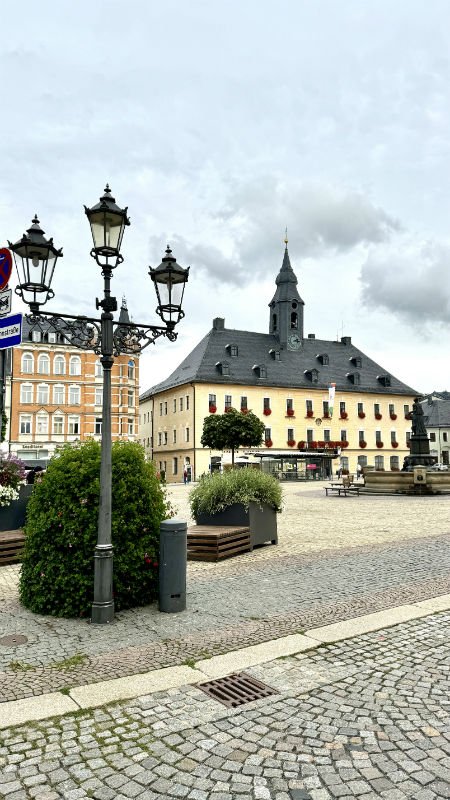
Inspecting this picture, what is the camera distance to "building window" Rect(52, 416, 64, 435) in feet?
180

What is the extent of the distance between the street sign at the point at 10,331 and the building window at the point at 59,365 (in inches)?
2019

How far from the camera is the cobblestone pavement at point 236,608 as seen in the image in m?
4.82

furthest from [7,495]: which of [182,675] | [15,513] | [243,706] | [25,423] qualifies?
[25,423]

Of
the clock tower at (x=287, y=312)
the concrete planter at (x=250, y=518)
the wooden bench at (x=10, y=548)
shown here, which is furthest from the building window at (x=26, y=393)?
the concrete planter at (x=250, y=518)

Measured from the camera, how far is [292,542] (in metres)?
11.7

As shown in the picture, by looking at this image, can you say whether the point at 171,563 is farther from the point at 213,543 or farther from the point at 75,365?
the point at 75,365

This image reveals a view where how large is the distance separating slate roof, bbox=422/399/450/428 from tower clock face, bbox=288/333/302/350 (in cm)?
3462

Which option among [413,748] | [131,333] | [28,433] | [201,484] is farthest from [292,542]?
[28,433]

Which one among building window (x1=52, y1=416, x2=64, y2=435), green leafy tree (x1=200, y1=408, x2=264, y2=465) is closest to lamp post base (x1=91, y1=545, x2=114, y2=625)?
green leafy tree (x1=200, y1=408, x2=264, y2=465)

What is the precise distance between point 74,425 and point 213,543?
48762 millimetres

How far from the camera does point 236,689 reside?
14.2 ft

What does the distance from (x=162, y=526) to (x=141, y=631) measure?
3.70 ft

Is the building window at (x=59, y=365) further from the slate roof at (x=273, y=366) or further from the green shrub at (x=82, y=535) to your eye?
the green shrub at (x=82, y=535)

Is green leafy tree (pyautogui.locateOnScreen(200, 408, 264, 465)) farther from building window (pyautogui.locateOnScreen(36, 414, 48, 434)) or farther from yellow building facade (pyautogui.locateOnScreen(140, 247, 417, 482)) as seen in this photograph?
building window (pyautogui.locateOnScreen(36, 414, 48, 434))
